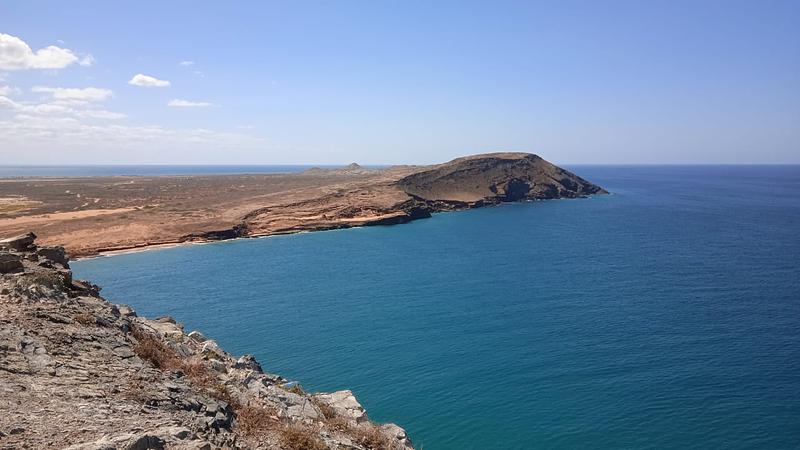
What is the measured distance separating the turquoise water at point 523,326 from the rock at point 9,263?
16.9 m

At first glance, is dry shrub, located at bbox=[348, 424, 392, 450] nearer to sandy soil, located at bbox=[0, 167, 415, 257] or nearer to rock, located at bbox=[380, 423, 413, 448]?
rock, located at bbox=[380, 423, 413, 448]

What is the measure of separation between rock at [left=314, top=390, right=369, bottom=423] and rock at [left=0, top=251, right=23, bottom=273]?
1399cm

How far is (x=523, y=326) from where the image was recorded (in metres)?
41.0

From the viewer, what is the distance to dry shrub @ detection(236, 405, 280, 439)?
14430 mm

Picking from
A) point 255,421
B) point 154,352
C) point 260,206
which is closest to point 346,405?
point 255,421

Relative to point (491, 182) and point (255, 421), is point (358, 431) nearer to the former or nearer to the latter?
point (255, 421)

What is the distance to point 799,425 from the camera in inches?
1046

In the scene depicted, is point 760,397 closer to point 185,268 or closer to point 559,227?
point 185,268

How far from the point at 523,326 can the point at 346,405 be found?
23.0 meters

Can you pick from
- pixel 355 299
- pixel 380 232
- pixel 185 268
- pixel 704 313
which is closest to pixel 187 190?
pixel 380 232

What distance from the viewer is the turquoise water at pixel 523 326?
89.6 feet

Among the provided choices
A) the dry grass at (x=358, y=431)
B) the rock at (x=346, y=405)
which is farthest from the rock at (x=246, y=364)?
the dry grass at (x=358, y=431)

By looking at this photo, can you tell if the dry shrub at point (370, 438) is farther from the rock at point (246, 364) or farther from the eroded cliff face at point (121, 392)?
the rock at point (246, 364)

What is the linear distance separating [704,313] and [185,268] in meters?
Answer: 59.8
